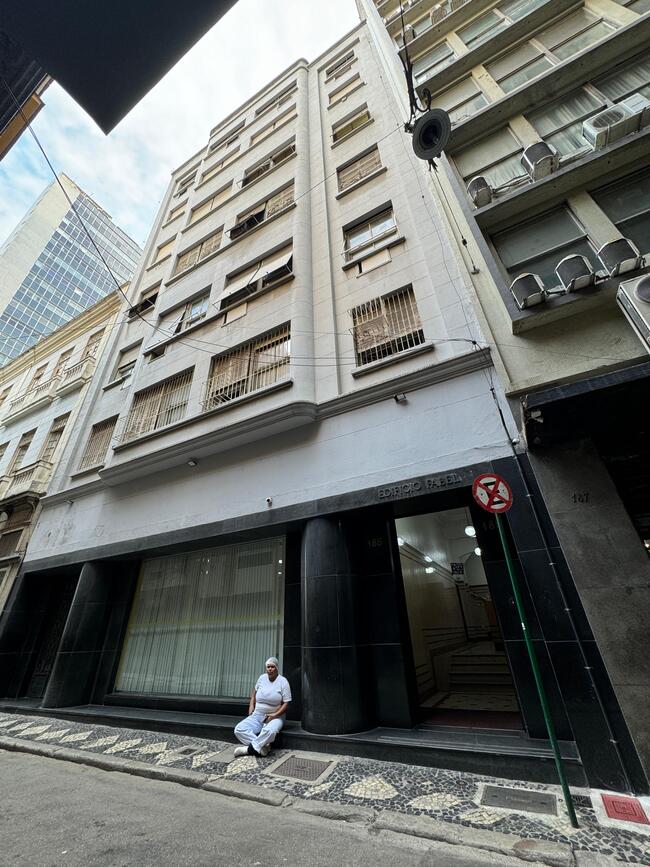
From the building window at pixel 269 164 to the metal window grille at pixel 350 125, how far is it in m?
1.77

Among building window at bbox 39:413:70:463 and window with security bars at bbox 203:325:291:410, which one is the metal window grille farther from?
building window at bbox 39:413:70:463

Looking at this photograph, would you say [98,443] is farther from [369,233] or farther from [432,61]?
[432,61]

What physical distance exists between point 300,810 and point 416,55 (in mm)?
18132

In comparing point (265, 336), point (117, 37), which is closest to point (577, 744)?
point (117, 37)

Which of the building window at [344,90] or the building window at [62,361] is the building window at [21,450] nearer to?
the building window at [62,361]

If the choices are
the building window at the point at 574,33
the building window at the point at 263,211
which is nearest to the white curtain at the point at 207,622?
the building window at the point at 263,211

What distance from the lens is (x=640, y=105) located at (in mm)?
6461

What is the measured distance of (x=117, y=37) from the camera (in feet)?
9.57

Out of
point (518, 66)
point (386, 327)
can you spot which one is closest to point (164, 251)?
point (386, 327)

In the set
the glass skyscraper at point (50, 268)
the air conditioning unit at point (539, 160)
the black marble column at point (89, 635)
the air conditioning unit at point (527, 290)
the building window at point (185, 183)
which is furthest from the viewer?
the glass skyscraper at point (50, 268)

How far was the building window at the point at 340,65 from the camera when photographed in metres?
16.0

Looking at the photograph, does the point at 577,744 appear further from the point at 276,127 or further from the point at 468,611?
the point at 276,127

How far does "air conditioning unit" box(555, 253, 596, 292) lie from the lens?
522 centimetres

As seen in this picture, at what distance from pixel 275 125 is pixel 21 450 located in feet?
59.9
